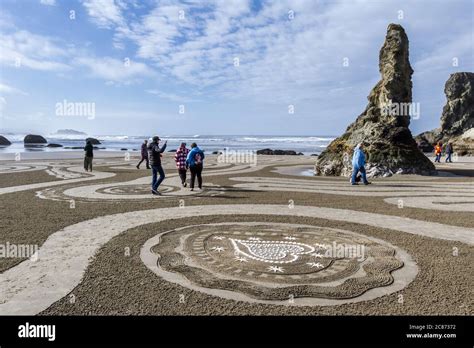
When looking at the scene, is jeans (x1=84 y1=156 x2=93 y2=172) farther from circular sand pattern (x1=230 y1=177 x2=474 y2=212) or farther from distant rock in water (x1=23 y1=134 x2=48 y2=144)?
distant rock in water (x1=23 y1=134 x2=48 y2=144)

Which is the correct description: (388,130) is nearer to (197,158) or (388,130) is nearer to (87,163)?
(197,158)

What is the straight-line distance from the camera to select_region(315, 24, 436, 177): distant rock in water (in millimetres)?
24844

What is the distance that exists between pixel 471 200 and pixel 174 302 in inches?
575

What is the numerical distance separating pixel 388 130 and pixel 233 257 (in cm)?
2234

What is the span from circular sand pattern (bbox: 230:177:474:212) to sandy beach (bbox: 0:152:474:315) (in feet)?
0.78

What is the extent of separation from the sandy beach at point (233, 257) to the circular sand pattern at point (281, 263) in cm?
3

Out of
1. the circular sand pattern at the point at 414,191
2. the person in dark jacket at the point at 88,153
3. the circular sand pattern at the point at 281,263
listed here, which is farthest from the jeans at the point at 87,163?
the circular sand pattern at the point at 281,263

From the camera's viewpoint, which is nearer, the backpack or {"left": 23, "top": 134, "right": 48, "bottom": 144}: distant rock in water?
the backpack

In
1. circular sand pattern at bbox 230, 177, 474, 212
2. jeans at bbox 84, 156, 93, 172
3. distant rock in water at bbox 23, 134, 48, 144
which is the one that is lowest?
circular sand pattern at bbox 230, 177, 474, 212

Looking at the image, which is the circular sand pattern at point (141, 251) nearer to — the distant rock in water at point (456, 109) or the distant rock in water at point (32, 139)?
the distant rock in water at point (456, 109)

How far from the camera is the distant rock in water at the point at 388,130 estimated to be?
24844mm

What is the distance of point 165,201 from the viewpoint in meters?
13.9

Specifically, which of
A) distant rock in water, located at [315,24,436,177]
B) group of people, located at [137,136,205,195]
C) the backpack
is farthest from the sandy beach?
distant rock in water, located at [315,24,436,177]

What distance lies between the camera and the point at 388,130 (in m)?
25.5
